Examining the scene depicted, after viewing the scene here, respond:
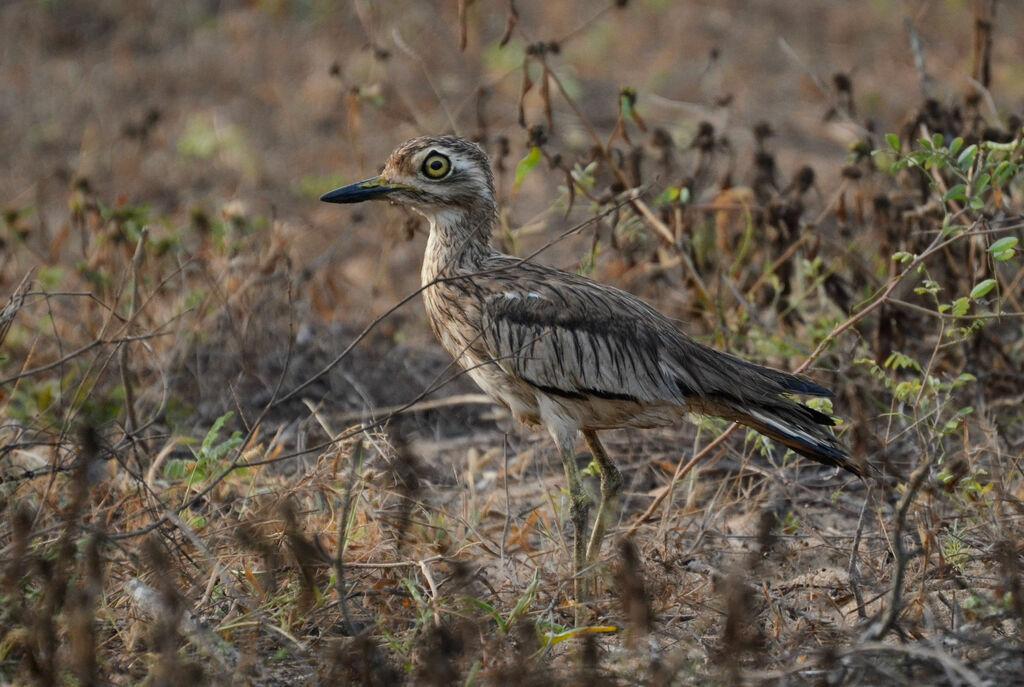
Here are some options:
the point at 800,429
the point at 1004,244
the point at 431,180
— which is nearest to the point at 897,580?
the point at 800,429

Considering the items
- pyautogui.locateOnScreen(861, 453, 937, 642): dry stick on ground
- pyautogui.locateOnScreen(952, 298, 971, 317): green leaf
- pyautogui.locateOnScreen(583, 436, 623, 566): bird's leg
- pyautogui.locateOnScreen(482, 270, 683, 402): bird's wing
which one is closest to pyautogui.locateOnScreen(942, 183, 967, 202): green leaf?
pyautogui.locateOnScreen(952, 298, 971, 317): green leaf

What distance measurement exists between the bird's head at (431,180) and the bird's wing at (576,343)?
1.42 ft

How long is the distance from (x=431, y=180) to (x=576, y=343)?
76cm

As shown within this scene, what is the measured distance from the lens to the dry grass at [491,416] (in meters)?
2.82

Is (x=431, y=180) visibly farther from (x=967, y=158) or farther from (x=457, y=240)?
(x=967, y=158)

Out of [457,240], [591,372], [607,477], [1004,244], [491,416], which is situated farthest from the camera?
[491,416]

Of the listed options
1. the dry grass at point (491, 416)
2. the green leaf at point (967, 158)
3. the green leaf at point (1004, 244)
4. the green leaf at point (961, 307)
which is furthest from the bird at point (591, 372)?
the green leaf at point (967, 158)

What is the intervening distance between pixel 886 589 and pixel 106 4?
8179mm

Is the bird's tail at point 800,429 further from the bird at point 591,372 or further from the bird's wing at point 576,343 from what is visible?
the bird's wing at point 576,343

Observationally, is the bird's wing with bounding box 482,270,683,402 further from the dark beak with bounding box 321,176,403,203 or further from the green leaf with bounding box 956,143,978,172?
the green leaf with bounding box 956,143,978,172

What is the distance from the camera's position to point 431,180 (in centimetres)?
394

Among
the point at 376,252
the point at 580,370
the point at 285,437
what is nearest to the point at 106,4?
the point at 376,252

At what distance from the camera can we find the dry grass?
2816mm

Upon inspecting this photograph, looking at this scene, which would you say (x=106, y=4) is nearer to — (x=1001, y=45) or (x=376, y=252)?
(x=376, y=252)
